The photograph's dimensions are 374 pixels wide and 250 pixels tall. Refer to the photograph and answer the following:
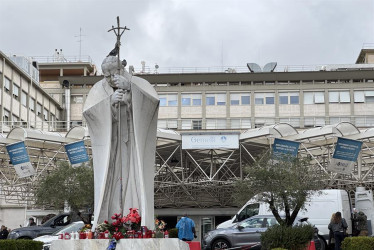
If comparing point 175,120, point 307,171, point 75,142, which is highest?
point 175,120

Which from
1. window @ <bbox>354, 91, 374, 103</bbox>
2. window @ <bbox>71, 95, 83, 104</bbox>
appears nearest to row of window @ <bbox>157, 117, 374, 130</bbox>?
window @ <bbox>354, 91, 374, 103</bbox>

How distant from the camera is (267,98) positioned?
240ft

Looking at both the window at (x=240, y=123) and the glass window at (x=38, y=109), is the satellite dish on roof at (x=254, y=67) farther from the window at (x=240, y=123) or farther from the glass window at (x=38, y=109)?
the glass window at (x=38, y=109)

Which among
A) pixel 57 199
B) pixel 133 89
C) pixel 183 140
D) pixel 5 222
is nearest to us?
pixel 133 89

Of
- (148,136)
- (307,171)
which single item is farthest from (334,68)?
(148,136)

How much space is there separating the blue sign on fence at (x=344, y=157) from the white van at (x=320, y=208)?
274 inches

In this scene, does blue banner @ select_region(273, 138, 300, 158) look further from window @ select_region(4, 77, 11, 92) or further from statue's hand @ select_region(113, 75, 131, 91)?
window @ select_region(4, 77, 11, 92)

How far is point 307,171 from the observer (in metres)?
27.5

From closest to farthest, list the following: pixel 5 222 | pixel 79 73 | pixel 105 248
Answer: pixel 105 248
pixel 5 222
pixel 79 73

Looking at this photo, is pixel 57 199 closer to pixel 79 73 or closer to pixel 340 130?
pixel 340 130

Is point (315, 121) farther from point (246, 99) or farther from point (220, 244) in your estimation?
point (220, 244)

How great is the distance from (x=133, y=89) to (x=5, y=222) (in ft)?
162

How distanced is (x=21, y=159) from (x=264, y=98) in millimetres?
37723

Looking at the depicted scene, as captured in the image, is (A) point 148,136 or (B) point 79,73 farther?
(B) point 79,73
